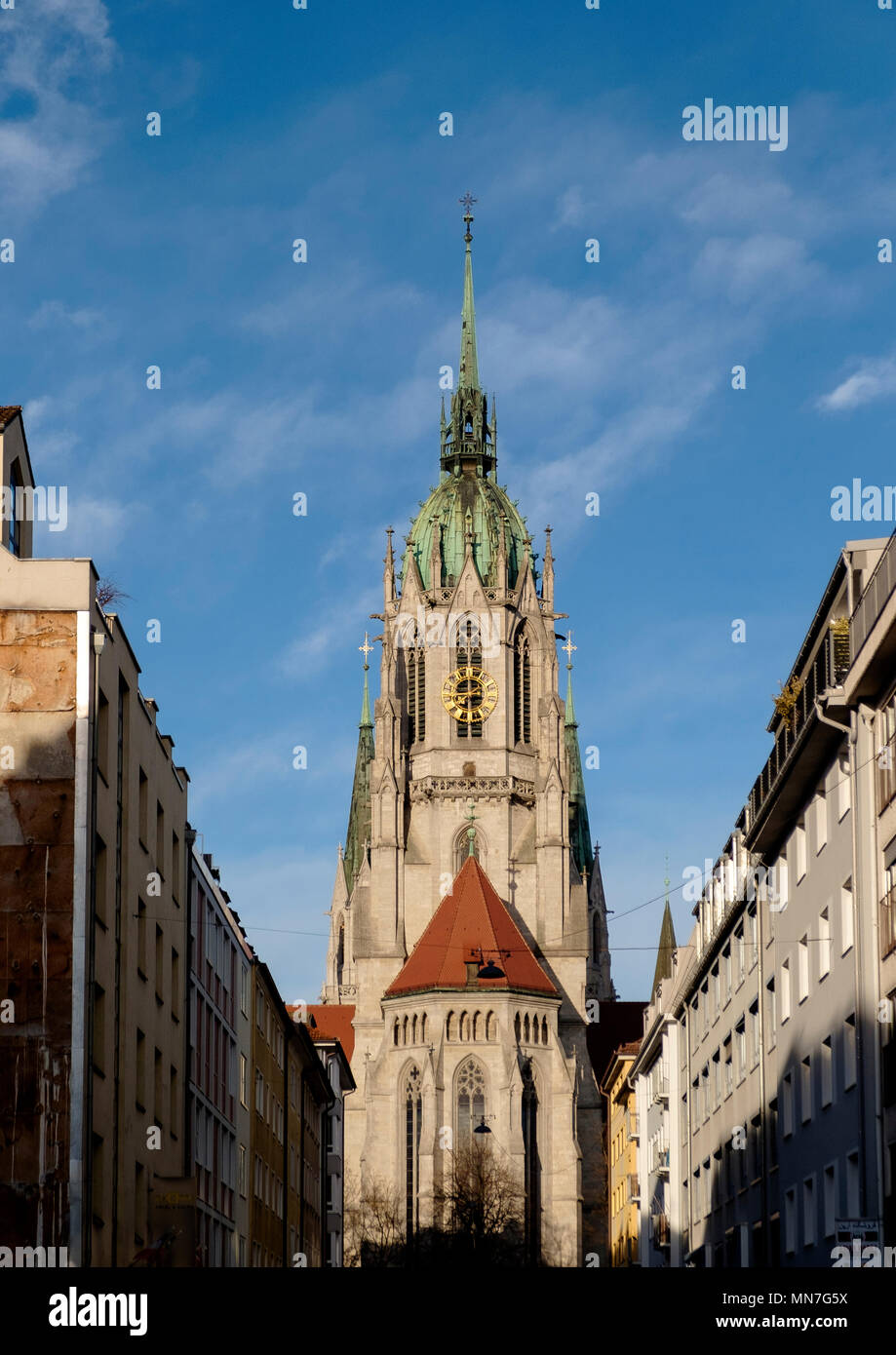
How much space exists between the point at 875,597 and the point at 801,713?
25.3ft

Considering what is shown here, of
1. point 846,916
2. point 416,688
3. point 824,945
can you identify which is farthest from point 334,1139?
point 846,916

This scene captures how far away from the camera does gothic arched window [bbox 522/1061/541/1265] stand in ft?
339

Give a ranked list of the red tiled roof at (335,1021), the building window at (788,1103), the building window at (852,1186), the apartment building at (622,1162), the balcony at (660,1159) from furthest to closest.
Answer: the red tiled roof at (335,1021), the apartment building at (622,1162), the balcony at (660,1159), the building window at (788,1103), the building window at (852,1186)

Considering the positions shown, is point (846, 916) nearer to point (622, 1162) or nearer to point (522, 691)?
point (622, 1162)

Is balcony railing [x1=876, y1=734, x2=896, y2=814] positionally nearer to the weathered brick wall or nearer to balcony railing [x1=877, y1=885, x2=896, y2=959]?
balcony railing [x1=877, y1=885, x2=896, y2=959]

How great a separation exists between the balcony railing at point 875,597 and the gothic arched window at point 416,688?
84810mm

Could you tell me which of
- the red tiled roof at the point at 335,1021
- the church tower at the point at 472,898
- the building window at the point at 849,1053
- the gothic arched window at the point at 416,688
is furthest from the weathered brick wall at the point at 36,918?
the red tiled roof at the point at 335,1021

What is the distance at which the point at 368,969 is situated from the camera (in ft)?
372

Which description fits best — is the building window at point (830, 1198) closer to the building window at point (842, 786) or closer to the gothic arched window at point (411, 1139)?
the building window at point (842, 786)

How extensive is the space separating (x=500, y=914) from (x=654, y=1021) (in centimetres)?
3875

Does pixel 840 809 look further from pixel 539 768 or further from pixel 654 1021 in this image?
pixel 539 768

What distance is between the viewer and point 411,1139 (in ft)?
341

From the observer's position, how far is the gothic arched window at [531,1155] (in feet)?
339
